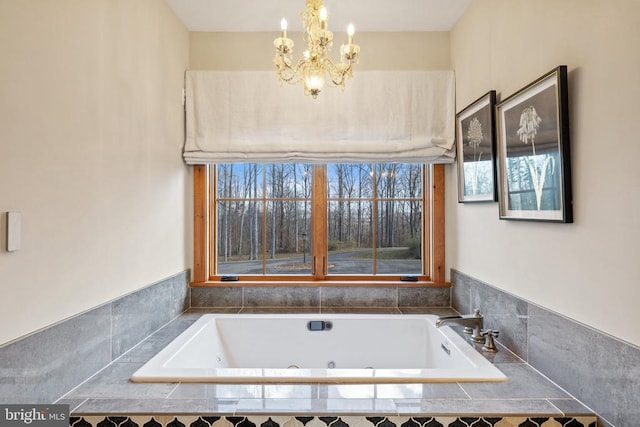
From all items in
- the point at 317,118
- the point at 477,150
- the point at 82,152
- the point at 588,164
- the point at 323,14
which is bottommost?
the point at 588,164

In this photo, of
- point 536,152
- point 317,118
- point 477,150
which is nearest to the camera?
point 536,152

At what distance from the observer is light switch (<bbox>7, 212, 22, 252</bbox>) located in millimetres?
1082

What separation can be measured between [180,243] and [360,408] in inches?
65.7

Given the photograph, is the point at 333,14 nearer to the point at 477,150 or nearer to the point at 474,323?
the point at 477,150

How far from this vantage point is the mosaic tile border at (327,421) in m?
1.18

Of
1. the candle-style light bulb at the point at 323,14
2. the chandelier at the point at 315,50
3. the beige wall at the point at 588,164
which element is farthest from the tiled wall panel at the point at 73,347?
the beige wall at the point at 588,164

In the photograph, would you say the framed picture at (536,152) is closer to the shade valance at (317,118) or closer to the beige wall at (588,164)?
the beige wall at (588,164)

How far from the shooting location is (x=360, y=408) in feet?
3.98

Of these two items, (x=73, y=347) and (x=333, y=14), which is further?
(x=333, y=14)

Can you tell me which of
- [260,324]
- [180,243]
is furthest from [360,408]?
[180,243]

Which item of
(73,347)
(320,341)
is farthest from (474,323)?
(73,347)

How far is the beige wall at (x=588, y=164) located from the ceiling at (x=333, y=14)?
0.55 metres

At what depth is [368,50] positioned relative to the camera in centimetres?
252

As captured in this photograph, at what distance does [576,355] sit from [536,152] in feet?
2.59
